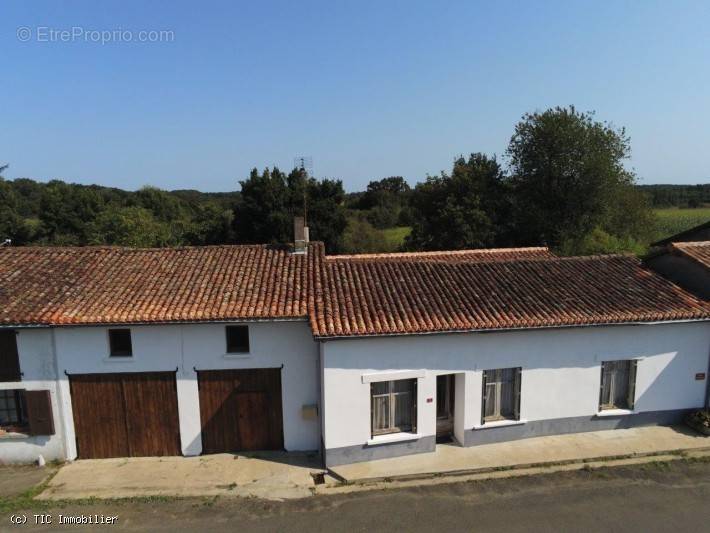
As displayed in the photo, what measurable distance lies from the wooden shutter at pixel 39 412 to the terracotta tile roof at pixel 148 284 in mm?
1977

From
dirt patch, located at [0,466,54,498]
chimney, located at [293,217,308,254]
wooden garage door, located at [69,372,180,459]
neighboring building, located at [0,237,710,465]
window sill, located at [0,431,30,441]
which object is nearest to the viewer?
dirt patch, located at [0,466,54,498]

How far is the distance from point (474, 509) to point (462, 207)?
103 ft

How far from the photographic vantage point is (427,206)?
42.1 m

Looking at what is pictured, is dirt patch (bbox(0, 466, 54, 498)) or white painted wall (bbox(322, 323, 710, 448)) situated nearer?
dirt patch (bbox(0, 466, 54, 498))

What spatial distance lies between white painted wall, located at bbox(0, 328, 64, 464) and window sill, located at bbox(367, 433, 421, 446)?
8.26 meters

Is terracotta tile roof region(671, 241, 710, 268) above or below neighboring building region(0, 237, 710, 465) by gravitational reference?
above

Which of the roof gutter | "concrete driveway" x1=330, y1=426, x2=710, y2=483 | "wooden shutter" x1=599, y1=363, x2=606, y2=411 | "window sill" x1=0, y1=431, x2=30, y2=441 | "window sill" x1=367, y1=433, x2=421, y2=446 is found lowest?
"concrete driveway" x1=330, y1=426, x2=710, y2=483

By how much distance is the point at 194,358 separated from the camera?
12391 millimetres

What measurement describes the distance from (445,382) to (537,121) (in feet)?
103

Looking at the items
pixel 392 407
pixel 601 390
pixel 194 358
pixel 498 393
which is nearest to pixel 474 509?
pixel 392 407

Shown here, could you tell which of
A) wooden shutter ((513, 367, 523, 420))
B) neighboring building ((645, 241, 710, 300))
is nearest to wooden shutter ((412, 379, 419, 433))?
wooden shutter ((513, 367, 523, 420))

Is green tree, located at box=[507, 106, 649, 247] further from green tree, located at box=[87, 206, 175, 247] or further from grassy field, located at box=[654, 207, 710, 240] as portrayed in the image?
green tree, located at box=[87, 206, 175, 247]

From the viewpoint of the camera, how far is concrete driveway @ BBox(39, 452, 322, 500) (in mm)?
11102

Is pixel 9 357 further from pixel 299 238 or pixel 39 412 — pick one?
pixel 299 238
